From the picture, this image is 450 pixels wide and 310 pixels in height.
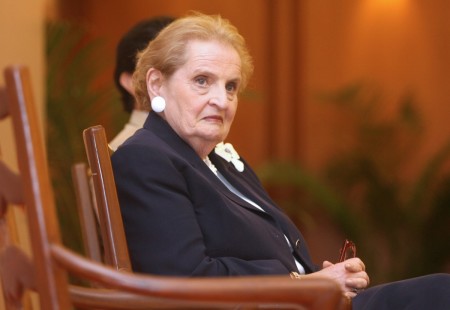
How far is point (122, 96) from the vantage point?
350 centimetres

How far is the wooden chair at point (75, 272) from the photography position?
164 centimetres

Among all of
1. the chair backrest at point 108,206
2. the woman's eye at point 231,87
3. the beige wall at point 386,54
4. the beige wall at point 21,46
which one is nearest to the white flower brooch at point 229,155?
the woman's eye at point 231,87

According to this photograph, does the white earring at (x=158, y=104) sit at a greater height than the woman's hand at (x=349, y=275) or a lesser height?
greater

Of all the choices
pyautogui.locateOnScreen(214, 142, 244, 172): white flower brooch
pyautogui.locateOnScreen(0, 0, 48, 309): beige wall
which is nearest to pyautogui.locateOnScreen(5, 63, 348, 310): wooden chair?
pyautogui.locateOnScreen(214, 142, 244, 172): white flower brooch

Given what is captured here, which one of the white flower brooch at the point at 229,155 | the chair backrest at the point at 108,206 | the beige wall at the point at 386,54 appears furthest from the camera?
the beige wall at the point at 386,54

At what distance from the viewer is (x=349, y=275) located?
252 centimetres

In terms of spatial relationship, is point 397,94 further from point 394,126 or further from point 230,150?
point 230,150

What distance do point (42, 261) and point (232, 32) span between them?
123cm

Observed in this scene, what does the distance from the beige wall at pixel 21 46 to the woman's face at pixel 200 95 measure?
1.06 meters

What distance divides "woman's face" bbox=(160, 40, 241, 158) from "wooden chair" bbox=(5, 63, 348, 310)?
0.97 meters

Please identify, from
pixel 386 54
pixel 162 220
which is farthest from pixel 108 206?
pixel 386 54

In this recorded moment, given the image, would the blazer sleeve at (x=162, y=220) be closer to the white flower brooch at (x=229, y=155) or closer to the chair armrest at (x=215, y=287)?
the white flower brooch at (x=229, y=155)

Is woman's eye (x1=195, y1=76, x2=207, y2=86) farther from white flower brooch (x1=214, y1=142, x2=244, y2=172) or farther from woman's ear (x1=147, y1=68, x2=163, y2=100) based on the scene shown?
white flower brooch (x1=214, y1=142, x2=244, y2=172)

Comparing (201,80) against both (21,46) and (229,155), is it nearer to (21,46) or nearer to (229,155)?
(229,155)
